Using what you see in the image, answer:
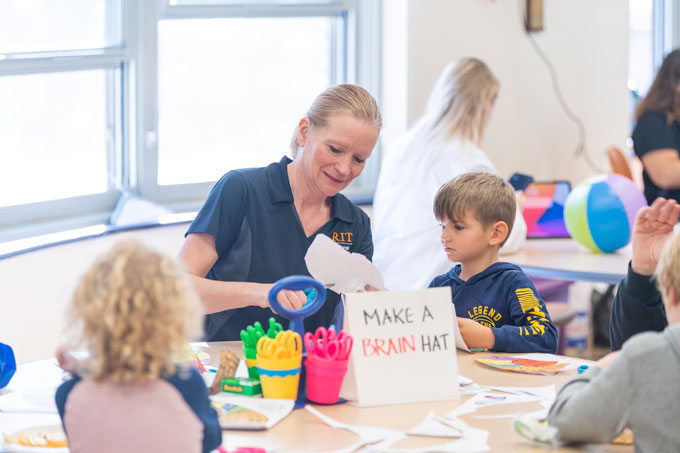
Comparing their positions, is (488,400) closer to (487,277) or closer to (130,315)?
(487,277)

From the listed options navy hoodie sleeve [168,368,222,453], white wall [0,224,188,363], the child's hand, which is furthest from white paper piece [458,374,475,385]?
white wall [0,224,188,363]

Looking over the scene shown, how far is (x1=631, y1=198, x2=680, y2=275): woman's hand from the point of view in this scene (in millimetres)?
1751

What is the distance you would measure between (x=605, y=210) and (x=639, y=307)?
4.47 ft

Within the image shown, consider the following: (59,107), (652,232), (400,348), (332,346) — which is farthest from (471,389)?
(59,107)

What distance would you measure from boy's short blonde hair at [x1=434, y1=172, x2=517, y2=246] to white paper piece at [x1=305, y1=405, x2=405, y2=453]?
772 mm

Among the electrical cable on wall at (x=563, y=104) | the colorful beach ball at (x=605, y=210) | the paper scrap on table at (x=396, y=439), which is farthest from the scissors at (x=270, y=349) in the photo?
the electrical cable on wall at (x=563, y=104)

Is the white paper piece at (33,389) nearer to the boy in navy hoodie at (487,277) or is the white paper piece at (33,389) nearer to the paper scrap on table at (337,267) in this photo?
the paper scrap on table at (337,267)

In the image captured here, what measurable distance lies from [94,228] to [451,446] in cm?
204

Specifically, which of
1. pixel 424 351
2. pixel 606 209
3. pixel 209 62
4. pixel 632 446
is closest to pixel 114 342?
pixel 424 351

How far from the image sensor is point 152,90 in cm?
345

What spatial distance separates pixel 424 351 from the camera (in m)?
1.54

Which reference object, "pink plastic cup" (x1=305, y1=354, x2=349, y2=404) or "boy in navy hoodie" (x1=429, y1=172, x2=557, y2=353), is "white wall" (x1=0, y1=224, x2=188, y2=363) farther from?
"pink plastic cup" (x1=305, y1=354, x2=349, y2=404)

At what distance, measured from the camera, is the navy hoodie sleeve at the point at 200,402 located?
1.12 meters

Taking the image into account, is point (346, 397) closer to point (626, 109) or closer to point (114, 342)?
point (114, 342)
